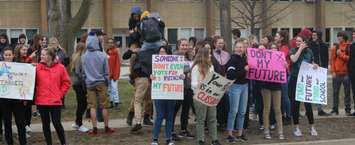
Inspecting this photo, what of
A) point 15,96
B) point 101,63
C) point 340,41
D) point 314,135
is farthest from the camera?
point 340,41

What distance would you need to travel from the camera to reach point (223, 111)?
12.2 metres

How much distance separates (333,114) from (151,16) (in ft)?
19.0

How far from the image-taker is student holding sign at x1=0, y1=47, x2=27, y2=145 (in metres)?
10.4

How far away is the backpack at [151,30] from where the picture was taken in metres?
11.5

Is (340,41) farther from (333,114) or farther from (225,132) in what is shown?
(225,132)

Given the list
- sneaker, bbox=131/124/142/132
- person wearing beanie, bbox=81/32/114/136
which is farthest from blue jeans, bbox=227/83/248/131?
person wearing beanie, bbox=81/32/114/136

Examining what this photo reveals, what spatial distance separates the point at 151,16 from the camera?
38.4 ft

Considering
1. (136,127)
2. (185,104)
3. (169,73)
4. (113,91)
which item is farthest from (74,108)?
(169,73)

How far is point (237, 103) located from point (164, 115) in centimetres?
145

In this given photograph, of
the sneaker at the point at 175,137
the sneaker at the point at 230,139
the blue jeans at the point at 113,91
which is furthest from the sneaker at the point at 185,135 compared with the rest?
the blue jeans at the point at 113,91

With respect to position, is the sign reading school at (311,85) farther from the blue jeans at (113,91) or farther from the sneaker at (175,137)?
the blue jeans at (113,91)

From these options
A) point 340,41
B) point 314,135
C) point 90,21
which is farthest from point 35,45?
point 90,21

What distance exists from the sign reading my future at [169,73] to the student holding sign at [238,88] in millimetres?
917

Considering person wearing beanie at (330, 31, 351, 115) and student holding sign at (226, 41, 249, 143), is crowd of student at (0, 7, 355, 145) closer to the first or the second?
student holding sign at (226, 41, 249, 143)
